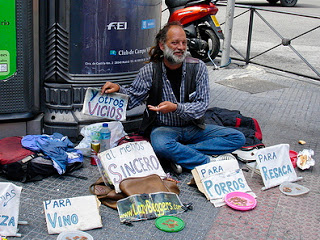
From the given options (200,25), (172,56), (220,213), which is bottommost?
(220,213)

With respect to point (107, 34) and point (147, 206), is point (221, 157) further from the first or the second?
point (107, 34)

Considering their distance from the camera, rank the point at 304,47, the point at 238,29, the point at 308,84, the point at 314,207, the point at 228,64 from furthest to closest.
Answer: the point at 238,29, the point at 304,47, the point at 228,64, the point at 308,84, the point at 314,207

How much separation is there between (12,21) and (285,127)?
328cm

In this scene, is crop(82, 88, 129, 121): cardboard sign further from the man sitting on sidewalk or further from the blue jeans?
the blue jeans

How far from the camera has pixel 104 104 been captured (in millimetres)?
4598

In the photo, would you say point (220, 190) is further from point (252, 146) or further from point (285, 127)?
point (285, 127)

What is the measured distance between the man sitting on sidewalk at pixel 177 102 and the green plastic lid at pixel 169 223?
840 mm

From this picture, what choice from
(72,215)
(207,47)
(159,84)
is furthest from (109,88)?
(207,47)

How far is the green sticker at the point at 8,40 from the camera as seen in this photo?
460 cm

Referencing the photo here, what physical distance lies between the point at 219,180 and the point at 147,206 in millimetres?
722

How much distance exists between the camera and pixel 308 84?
8.20 m

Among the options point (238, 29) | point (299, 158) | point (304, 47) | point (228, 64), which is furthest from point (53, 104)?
point (238, 29)

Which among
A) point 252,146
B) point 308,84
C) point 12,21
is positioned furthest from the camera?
point 308,84

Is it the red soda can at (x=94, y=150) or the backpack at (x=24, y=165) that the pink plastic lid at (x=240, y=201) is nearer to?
the red soda can at (x=94, y=150)
